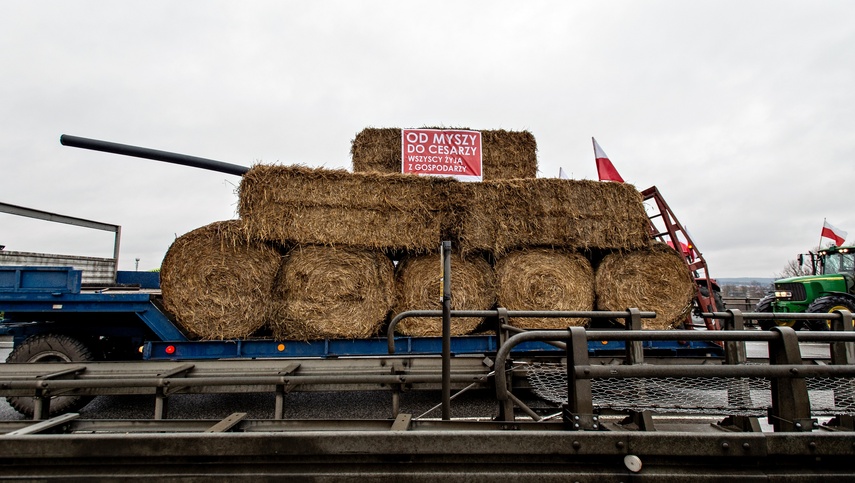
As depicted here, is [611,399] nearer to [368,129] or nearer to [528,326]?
[528,326]

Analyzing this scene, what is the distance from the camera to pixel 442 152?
28.7 ft

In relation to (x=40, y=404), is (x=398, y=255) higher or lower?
higher

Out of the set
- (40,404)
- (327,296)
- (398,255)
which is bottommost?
(40,404)

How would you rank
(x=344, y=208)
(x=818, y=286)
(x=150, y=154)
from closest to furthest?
1. (x=344, y=208)
2. (x=150, y=154)
3. (x=818, y=286)

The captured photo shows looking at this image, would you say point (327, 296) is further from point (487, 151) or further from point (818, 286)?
point (818, 286)

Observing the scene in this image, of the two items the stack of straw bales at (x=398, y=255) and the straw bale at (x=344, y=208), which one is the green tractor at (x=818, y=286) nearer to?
the stack of straw bales at (x=398, y=255)

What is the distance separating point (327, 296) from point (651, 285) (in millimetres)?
4555

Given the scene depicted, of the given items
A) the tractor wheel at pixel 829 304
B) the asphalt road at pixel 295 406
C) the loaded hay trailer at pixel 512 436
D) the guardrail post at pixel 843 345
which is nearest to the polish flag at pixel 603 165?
the asphalt road at pixel 295 406

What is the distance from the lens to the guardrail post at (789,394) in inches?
84.1

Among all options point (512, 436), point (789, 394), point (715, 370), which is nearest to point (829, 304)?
point (789, 394)

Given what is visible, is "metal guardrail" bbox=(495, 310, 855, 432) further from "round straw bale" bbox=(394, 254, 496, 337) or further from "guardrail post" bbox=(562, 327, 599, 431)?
"round straw bale" bbox=(394, 254, 496, 337)

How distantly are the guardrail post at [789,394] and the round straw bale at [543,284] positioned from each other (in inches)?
158

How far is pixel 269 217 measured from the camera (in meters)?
5.86

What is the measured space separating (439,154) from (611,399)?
5852 millimetres
